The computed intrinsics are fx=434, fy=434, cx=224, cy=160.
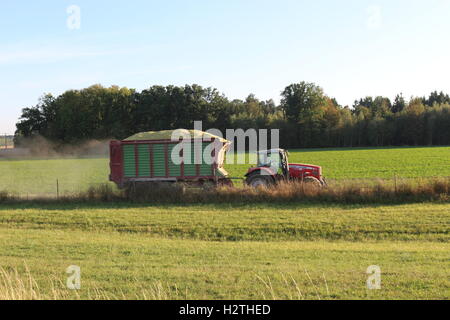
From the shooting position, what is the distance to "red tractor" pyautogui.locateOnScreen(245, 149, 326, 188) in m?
19.2

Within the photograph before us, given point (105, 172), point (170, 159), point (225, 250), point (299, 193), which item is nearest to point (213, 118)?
point (105, 172)

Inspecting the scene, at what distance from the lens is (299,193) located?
57.3 feet

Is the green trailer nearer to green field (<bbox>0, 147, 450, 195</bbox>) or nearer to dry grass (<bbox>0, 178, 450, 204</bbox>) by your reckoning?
dry grass (<bbox>0, 178, 450, 204</bbox>)

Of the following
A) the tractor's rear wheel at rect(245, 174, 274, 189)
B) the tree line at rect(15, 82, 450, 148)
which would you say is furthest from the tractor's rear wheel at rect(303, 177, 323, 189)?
the tree line at rect(15, 82, 450, 148)

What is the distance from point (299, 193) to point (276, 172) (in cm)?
221

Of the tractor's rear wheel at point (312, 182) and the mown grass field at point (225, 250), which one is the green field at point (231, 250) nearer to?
the mown grass field at point (225, 250)

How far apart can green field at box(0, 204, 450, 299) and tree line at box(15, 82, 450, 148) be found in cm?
7454

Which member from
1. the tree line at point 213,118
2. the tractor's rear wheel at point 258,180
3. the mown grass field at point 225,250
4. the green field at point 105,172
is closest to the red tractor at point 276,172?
the tractor's rear wheel at point 258,180

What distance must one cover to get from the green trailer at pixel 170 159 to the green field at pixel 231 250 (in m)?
2.94

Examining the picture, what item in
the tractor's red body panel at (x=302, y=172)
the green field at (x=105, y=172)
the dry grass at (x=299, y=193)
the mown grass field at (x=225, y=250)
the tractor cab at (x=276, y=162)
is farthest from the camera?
the green field at (x=105, y=172)

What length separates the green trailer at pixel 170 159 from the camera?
20391mm

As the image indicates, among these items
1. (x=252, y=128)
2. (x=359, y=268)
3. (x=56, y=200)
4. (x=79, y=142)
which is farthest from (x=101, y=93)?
(x=359, y=268)

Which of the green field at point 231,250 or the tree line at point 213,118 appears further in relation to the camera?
the tree line at point 213,118
